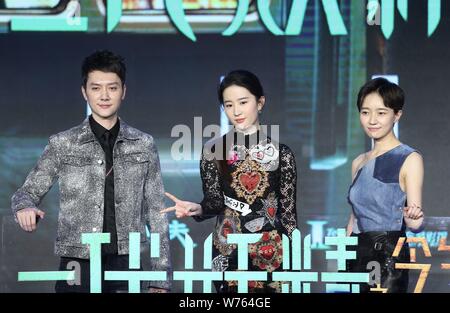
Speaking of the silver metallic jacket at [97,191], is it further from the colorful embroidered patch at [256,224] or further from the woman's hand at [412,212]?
the woman's hand at [412,212]

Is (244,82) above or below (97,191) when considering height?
above

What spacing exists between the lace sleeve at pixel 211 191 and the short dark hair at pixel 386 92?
2.97 feet

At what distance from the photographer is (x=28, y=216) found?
509cm

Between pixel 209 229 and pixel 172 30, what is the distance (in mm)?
1162

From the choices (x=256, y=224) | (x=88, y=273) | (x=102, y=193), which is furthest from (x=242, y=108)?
(x=88, y=273)

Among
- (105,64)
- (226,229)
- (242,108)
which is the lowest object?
(226,229)

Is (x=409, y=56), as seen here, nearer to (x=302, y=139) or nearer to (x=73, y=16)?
(x=302, y=139)

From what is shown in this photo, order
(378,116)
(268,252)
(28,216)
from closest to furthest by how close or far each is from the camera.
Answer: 1. (28,216)
2. (268,252)
3. (378,116)

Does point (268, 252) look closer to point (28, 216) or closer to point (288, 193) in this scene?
point (288, 193)

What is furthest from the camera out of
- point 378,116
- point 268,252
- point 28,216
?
point 378,116

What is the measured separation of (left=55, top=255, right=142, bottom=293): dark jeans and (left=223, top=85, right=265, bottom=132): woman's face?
95 cm

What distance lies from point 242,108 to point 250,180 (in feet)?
1.31

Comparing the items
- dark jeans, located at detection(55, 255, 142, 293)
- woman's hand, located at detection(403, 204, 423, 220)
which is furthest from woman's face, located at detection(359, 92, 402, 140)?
dark jeans, located at detection(55, 255, 142, 293)
